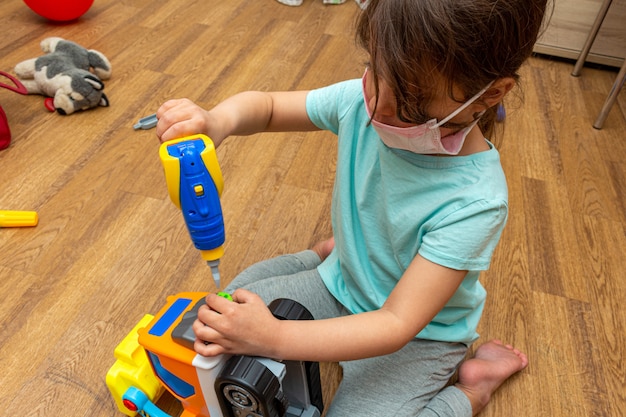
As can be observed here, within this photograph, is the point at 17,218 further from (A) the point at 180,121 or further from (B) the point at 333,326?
(B) the point at 333,326

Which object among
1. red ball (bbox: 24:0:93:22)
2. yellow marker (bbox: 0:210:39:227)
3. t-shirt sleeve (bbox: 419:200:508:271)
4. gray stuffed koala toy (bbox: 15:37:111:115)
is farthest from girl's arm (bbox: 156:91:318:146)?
red ball (bbox: 24:0:93:22)

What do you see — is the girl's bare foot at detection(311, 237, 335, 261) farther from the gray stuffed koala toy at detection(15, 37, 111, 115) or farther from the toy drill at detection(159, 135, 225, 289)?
the gray stuffed koala toy at detection(15, 37, 111, 115)

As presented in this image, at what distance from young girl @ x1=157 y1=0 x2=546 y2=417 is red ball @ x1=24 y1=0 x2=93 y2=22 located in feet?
4.50

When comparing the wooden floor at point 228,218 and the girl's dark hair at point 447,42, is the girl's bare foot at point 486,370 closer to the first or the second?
the wooden floor at point 228,218

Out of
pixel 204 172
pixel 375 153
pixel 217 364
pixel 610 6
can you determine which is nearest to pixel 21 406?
pixel 217 364

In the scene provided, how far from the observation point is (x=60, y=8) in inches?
70.9

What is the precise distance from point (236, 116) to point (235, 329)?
0.99 feet

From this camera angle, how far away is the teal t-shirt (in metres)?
0.61

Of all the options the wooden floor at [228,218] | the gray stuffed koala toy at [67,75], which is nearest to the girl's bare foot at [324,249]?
the wooden floor at [228,218]

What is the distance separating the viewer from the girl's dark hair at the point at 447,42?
493mm

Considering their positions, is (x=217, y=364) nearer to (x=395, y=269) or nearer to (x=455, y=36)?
(x=395, y=269)

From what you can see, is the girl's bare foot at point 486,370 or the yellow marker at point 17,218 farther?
the yellow marker at point 17,218

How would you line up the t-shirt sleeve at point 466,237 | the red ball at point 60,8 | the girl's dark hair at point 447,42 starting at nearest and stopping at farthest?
Answer: the girl's dark hair at point 447,42, the t-shirt sleeve at point 466,237, the red ball at point 60,8

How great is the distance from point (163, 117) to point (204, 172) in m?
0.11
